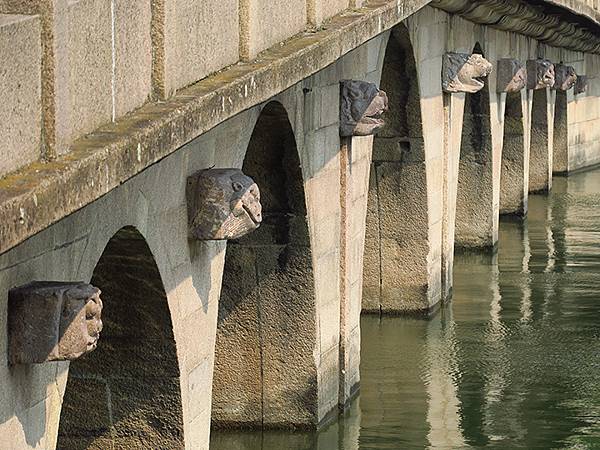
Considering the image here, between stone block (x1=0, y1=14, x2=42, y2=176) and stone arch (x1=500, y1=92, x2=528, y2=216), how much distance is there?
66.6ft

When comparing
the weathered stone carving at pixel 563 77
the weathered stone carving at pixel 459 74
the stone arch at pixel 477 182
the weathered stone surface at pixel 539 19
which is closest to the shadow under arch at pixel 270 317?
the weathered stone surface at pixel 539 19

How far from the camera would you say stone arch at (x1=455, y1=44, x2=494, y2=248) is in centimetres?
2247

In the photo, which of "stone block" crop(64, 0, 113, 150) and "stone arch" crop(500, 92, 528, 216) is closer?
"stone block" crop(64, 0, 113, 150)

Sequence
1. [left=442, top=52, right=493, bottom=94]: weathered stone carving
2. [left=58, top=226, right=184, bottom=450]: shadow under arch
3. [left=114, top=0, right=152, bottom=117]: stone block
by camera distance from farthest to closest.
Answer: [left=442, top=52, right=493, bottom=94]: weathered stone carving → [left=58, top=226, right=184, bottom=450]: shadow under arch → [left=114, top=0, right=152, bottom=117]: stone block

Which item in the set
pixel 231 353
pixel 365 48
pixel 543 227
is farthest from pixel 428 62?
pixel 543 227

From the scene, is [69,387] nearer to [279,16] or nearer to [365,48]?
[279,16]

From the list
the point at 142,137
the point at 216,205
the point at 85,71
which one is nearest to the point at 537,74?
the point at 216,205

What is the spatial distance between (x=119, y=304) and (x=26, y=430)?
2.28m

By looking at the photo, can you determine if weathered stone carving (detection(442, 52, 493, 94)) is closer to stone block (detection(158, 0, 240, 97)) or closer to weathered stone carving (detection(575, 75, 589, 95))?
stone block (detection(158, 0, 240, 97))

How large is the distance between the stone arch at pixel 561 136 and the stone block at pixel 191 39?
24.6m

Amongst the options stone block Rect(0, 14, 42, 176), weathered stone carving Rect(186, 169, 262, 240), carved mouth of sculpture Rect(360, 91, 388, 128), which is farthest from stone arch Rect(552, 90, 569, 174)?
stone block Rect(0, 14, 42, 176)

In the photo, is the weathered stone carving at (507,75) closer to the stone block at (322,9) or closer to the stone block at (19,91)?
the stone block at (322,9)

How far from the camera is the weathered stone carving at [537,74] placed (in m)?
26.5

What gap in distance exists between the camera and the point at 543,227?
2547 cm
